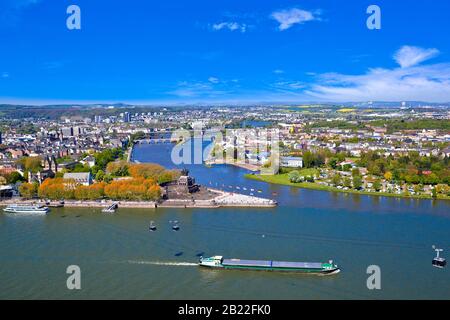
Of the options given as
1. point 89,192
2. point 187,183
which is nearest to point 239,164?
point 187,183

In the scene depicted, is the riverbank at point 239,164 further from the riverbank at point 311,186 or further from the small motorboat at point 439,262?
the small motorboat at point 439,262

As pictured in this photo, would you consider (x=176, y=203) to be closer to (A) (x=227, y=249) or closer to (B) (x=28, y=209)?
(B) (x=28, y=209)

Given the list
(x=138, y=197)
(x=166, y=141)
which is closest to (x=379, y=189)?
(x=138, y=197)

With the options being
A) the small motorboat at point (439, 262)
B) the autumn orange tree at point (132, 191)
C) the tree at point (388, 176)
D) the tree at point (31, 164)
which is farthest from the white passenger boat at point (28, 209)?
the tree at point (388, 176)

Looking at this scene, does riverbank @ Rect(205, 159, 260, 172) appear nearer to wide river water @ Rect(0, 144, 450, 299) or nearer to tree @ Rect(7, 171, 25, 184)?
wide river water @ Rect(0, 144, 450, 299)

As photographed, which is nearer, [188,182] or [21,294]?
[21,294]

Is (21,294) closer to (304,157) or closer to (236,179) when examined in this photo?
(236,179)
